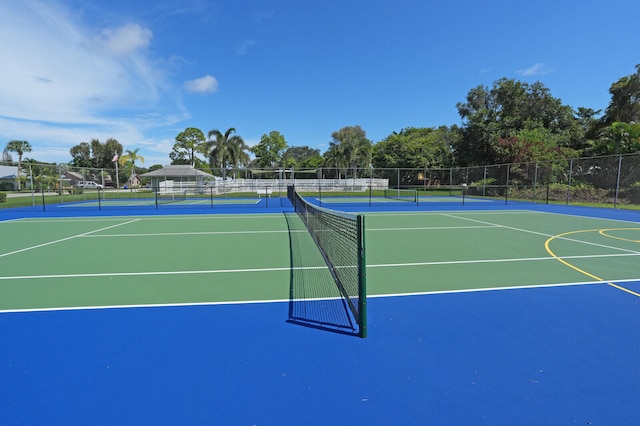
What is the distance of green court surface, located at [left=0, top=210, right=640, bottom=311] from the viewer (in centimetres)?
520

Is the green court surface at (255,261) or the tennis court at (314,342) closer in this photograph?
the tennis court at (314,342)

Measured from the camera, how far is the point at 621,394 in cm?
265

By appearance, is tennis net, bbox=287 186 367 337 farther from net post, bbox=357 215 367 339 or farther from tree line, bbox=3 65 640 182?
tree line, bbox=3 65 640 182

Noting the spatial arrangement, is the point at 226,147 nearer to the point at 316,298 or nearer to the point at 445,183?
the point at 445,183

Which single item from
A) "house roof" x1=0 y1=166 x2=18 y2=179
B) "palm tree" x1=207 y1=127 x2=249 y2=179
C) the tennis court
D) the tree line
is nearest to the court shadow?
the tennis court

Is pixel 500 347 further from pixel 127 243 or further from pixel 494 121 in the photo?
pixel 494 121

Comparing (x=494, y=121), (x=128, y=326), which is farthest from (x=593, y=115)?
(x=128, y=326)

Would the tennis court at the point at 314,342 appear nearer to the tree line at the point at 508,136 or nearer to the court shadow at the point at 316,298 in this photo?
the court shadow at the point at 316,298

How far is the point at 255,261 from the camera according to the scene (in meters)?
7.15

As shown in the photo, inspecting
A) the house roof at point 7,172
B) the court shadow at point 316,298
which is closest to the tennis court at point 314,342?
the court shadow at point 316,298

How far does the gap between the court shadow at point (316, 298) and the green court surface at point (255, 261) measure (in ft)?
0.42

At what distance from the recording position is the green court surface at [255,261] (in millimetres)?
5203

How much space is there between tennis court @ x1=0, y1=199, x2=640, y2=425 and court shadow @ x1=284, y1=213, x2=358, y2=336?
0.04 m

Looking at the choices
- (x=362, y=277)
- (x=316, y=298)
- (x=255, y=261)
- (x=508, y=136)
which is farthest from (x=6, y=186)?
(x=508, y=136)
